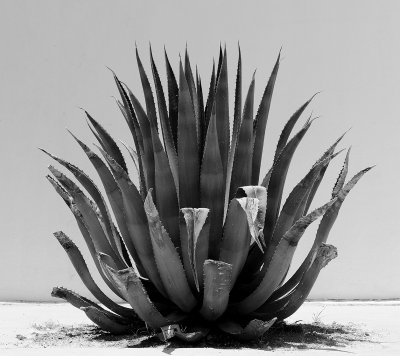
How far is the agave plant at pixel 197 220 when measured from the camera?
261 cm

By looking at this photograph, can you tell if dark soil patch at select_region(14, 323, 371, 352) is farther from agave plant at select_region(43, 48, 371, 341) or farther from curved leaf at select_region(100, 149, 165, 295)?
curved leaf at select_region(100, 149, 165, 295)

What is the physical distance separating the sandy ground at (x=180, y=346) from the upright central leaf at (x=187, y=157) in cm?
66

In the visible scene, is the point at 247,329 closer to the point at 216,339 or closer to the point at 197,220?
the point at 216,339

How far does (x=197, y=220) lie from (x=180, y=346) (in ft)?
2.02

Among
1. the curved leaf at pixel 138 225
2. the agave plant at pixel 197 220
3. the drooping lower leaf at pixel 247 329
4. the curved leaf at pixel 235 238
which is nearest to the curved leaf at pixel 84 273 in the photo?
the agave plant at pixel 197 220

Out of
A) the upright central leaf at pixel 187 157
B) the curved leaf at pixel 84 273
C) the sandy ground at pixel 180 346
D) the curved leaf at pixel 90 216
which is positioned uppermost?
the upright central leaf at pixel 187 157

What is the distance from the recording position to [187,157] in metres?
2.78

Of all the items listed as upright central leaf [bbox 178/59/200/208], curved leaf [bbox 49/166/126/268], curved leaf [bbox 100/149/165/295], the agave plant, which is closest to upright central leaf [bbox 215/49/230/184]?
the agave plant

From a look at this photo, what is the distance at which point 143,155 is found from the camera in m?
2.94

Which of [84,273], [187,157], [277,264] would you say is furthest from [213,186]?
[84,273]

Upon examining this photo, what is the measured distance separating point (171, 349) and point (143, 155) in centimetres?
93

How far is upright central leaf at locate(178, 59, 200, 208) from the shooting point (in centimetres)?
275

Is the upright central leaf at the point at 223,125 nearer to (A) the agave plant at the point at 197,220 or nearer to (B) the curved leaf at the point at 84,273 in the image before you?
(A) the agave plant at the point at 197,220

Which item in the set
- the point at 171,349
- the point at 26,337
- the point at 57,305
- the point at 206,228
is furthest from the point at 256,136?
the point at 57,305
